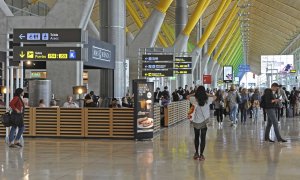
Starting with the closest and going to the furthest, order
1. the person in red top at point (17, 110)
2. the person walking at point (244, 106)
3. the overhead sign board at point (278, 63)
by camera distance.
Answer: the person in red top at point (17, 110), the person walking at point (244, 106), the overhead sign board at point (278, 63)

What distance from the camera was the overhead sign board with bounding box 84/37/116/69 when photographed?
17.1 m

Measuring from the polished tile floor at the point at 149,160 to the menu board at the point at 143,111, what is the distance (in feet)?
1.38

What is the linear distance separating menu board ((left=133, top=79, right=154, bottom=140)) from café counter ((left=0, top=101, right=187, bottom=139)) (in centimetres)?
41

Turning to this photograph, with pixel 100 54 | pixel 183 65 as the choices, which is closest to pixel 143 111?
pixel 100 54

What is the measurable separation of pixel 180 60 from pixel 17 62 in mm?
18077

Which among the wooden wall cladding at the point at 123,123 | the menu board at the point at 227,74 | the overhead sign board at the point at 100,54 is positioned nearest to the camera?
the wooden wall cladding at the point at 123,123

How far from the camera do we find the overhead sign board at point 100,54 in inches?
674

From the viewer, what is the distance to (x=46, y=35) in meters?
13.4

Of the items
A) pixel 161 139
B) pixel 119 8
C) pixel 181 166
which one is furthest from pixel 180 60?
pixel 181 166

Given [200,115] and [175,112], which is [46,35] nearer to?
[200,115]

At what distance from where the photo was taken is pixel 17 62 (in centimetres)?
1391

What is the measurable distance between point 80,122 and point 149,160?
16.3 feet

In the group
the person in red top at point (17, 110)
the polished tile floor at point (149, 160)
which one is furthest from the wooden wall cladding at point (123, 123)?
the person in red top at point (17, 110)

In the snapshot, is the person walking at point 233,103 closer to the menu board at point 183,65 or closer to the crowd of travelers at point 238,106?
the crowd of travelers at point 238,106
